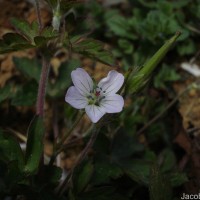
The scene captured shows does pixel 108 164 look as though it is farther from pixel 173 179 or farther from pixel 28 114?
pixel 28 114

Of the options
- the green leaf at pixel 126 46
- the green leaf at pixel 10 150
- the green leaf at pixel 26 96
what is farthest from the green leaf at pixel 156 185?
the green leaf at pixel 126 46

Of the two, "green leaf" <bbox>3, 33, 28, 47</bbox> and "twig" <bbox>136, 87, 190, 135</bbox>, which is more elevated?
"green leaf" <bbox>3, 33, 28, 47</bbox>

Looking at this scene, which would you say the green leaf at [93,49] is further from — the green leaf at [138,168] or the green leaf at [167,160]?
the green leaf at [167,160]

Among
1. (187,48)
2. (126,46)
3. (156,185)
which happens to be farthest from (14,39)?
(187,48)

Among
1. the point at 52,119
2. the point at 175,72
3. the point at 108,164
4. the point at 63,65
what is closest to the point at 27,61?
the point at 63,65

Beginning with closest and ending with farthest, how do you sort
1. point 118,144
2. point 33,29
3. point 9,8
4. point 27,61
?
1. point 33,29
2. point 118,144
3. point 27,61
4. point 9,8

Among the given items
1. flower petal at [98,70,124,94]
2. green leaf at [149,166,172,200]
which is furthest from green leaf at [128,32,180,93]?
green leaf at [149,166,172,200]

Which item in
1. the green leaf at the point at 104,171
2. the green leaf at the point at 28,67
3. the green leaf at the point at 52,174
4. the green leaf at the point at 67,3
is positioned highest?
the green leaf at the point at 67,3

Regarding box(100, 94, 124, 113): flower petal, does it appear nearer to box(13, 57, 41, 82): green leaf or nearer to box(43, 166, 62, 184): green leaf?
box(43, 166, 62, 184): green leaf
